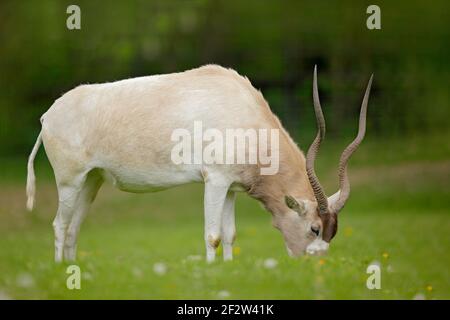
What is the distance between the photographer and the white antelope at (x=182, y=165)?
29.5 ft

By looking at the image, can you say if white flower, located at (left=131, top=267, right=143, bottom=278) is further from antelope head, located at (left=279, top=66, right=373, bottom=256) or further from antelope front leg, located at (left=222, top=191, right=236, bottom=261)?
antelope head, located at (left=279, top=66, right=373, bottom=256)

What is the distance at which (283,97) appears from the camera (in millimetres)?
22359

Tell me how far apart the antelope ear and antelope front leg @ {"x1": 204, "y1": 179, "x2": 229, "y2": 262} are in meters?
0.68

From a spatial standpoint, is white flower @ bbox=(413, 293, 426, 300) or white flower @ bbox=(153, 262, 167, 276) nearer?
white flower @ bbox=(153, 262, 167, 276)

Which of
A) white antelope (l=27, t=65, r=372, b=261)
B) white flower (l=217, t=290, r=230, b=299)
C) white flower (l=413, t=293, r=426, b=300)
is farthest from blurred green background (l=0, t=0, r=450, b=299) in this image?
white flower (l=217, t=290, r=230, b=299)

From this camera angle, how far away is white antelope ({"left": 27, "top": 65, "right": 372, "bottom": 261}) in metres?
8.98

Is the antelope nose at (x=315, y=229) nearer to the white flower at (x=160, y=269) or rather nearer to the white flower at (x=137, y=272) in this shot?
the white flower at (x=160, y=269)

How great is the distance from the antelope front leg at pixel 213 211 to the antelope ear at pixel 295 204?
0.68m

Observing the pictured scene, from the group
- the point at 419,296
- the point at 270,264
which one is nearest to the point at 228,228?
the point at 270,264

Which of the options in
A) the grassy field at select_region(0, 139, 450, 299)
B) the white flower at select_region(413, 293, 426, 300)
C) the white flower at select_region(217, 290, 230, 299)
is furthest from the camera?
the white flower at select_region(413, 293, 426, 300)

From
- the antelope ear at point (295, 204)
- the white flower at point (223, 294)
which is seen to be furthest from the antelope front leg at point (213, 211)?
the white flower at point (223, 294)

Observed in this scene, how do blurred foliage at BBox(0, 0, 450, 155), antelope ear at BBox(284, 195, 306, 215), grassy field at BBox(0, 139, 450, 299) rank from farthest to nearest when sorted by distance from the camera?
blurred foliage at BBox(0, 0, 450, 155) → antelope ear at BBox(284, 195, 306, 215) → grassy field at BBox(0, 139, 450, 299)

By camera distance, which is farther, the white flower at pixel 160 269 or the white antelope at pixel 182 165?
the white antelope at pixel 182 165
